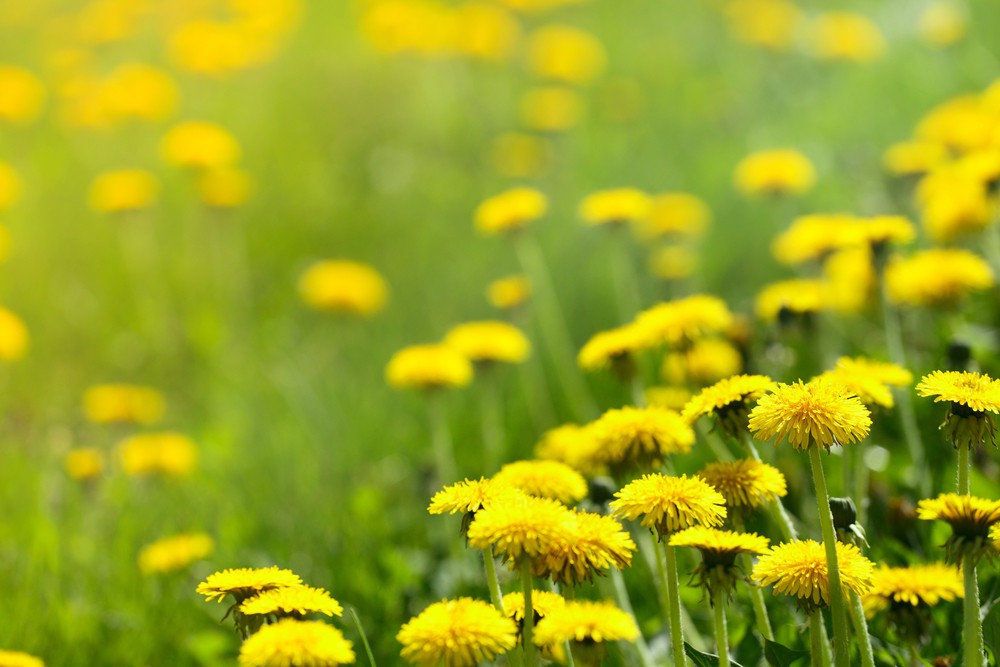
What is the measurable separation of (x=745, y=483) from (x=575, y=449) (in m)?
0.41

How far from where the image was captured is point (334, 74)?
5.82 m

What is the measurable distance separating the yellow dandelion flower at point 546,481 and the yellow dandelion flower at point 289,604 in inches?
13.2

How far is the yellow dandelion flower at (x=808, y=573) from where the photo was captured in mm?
1300

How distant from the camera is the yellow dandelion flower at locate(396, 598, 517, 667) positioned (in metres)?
1.15

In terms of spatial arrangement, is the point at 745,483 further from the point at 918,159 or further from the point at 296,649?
the point at 918,159

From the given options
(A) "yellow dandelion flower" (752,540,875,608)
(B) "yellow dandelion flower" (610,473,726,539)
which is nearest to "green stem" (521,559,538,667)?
(B) "yellow dandelion flower" (610,473,726,539)

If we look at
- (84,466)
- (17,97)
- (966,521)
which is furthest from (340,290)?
(966,521)

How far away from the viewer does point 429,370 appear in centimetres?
253

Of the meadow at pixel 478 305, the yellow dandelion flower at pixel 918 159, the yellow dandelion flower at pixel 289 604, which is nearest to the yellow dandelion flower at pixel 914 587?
the meadow at pixel 478 305

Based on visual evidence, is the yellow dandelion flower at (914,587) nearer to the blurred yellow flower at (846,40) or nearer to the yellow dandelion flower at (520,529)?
the yellow dandelion flower at (520,529)

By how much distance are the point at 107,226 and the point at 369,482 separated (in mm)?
2183

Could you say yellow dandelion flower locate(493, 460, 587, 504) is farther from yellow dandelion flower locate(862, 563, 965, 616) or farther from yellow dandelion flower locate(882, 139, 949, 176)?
yellow dandelion flower locate(882, 139, 949, 176)

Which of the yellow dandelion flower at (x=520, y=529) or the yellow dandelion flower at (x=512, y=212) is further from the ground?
the yellow dandelion flower at (x=512, y=212)

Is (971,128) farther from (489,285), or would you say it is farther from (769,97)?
(769,97)
